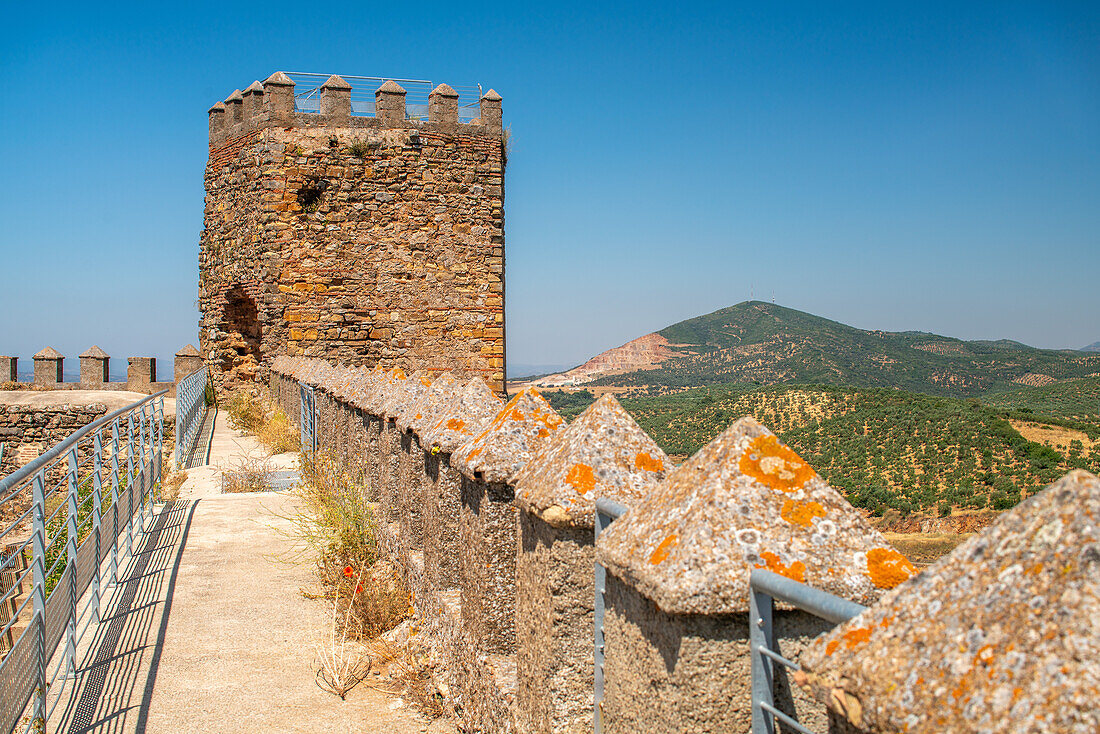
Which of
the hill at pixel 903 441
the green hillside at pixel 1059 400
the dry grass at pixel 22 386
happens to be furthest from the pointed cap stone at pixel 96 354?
the green hillside at pixel 1059 400

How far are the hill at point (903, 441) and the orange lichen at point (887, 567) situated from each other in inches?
775

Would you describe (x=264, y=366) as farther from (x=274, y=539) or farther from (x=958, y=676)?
(x=958, y=676)

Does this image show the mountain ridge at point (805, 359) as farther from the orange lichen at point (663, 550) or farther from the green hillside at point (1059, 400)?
the orange lichen at point (663, 550)

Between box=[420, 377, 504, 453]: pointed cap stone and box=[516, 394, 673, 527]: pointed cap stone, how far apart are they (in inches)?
46.0

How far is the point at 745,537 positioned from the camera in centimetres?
149

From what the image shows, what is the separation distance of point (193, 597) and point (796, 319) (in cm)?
6028

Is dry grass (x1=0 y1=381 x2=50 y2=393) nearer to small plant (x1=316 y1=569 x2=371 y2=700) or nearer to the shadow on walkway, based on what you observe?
the shadow on walkway

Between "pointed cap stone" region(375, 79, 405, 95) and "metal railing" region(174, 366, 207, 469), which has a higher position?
"pointed cap stone" region(375, 79, 405, 95)

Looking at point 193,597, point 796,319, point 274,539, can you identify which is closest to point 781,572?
point 193,597

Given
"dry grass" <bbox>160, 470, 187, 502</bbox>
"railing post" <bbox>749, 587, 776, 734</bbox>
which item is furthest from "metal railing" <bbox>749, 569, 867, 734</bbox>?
"dry grass" <bbox>160, 470, 187, 502</bbox>

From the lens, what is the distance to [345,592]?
16.0 feet

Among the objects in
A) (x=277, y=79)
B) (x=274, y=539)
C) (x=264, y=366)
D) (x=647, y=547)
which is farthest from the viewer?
(x=264, y=366)

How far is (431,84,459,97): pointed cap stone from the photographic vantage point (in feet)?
47.3

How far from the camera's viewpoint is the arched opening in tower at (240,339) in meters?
15.3
